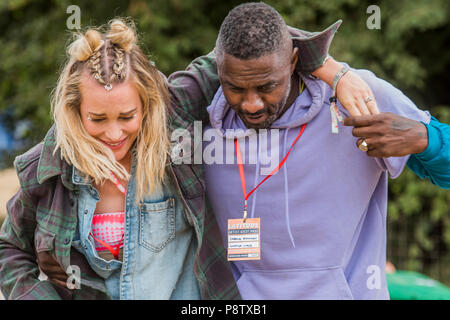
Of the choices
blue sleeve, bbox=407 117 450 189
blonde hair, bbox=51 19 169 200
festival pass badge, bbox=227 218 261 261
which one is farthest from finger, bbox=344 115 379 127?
blonde hair, bbox=51 19 169 200

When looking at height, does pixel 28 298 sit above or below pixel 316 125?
below

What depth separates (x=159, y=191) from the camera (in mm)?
2301

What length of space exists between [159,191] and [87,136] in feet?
1.22

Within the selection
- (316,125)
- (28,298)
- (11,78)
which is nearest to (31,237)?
(28,298)

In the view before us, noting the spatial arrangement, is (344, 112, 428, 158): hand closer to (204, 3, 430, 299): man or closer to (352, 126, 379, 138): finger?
(352, 126, 379, 138): finger

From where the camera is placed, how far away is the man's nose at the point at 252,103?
211cm

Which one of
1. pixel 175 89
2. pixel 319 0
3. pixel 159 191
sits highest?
pixel 319 0

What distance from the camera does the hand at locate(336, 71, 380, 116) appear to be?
2.06m

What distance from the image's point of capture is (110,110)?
6.94 ft

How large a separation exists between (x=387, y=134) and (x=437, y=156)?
0.75 ft

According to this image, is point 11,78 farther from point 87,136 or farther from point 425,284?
point 425,284

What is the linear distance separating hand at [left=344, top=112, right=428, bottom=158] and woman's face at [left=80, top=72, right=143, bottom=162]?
0.82 metres

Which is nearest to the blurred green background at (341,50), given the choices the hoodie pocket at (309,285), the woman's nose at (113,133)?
the woman's nose at (113,133)

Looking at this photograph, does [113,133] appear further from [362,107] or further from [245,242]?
[362,107]
